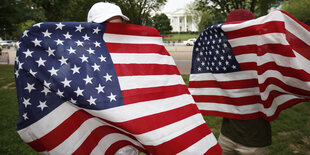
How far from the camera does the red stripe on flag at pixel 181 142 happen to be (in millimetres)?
1943

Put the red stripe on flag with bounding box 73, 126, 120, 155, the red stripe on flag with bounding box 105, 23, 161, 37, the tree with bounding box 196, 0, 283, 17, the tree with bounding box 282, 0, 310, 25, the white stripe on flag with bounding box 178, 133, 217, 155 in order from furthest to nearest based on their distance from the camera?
1. the tree with bounding box 282, 0, 310, 25
2. the tree with bounding box 196, 0, 283, 17
3. the red stripe on flag with bounding box 105, 23, 161, 37
4. the white stripe on flag with bounding box 178, 133, 217, 155
5. the red stripe on flag with bounding box 73, 126, 120, 155

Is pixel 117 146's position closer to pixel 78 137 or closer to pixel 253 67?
pixel 78 137

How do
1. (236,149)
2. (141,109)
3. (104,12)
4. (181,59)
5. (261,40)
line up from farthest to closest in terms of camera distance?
1. (181,59)
2. (236,149)
3. (261,40)
4. (104,12)
5. (141,109)

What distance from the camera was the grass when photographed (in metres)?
4.12

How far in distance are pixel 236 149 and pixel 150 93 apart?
47.1 inches

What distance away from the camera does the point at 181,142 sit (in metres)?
2.08

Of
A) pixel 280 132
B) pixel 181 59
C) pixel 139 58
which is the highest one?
pixel 139 58

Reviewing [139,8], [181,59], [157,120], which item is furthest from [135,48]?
[139,8]

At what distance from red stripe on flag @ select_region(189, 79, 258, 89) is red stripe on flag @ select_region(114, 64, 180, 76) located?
0.77 meters

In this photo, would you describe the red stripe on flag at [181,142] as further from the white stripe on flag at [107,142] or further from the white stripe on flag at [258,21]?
the white stripe on flag at [258,21]

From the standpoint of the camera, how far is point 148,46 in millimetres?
2398

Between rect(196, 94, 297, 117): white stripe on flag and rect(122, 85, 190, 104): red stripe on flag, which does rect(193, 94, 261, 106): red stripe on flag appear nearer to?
rect(196, 94, 297, 117): white stripe on flag

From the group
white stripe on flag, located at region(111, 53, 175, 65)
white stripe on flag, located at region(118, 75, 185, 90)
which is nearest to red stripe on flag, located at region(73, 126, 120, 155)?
white stripe on flag, located at region(118, 75, 185, 90)

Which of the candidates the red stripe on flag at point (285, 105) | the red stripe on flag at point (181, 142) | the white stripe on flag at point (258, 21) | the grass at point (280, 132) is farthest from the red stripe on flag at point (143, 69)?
the grass at point (280, 132)
